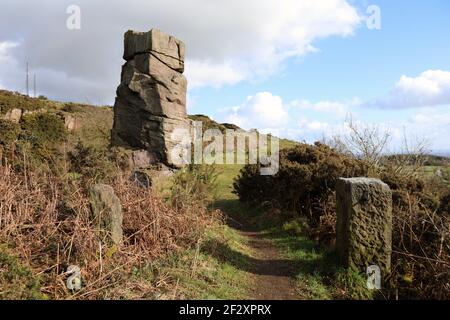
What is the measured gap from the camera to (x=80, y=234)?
5953 millimetres

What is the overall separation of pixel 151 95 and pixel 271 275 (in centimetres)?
706

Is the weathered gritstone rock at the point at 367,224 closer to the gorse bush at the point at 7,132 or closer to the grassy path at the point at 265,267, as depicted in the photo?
the grassy path at the point at 265,267

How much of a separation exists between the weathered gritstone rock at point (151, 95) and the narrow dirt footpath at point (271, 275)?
15.3 feet

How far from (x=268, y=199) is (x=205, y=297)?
25.0 feet

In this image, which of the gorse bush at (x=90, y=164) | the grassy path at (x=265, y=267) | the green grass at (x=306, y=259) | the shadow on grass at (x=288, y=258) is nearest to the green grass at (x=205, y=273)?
the shadow on grass at (x=288, y=258)

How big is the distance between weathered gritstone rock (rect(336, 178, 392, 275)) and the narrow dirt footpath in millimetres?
1088

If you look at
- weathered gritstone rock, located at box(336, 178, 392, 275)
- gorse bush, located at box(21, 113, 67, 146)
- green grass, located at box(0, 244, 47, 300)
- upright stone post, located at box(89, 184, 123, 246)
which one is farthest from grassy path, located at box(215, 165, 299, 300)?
gorse bush, located at box(21, 113, 67, 146)

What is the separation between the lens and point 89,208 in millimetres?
6398

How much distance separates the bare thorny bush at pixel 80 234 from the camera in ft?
18.0

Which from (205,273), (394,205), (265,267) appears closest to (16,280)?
(205,273)

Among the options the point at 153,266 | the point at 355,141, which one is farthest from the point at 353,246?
the point at 355,141

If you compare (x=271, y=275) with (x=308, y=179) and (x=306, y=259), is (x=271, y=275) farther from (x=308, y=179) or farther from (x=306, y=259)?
(x=308, y=179)

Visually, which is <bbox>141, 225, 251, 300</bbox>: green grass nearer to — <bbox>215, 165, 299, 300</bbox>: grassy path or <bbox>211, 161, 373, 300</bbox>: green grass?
<bbox>215, 165, 299, 300</bbox>: grassy path
